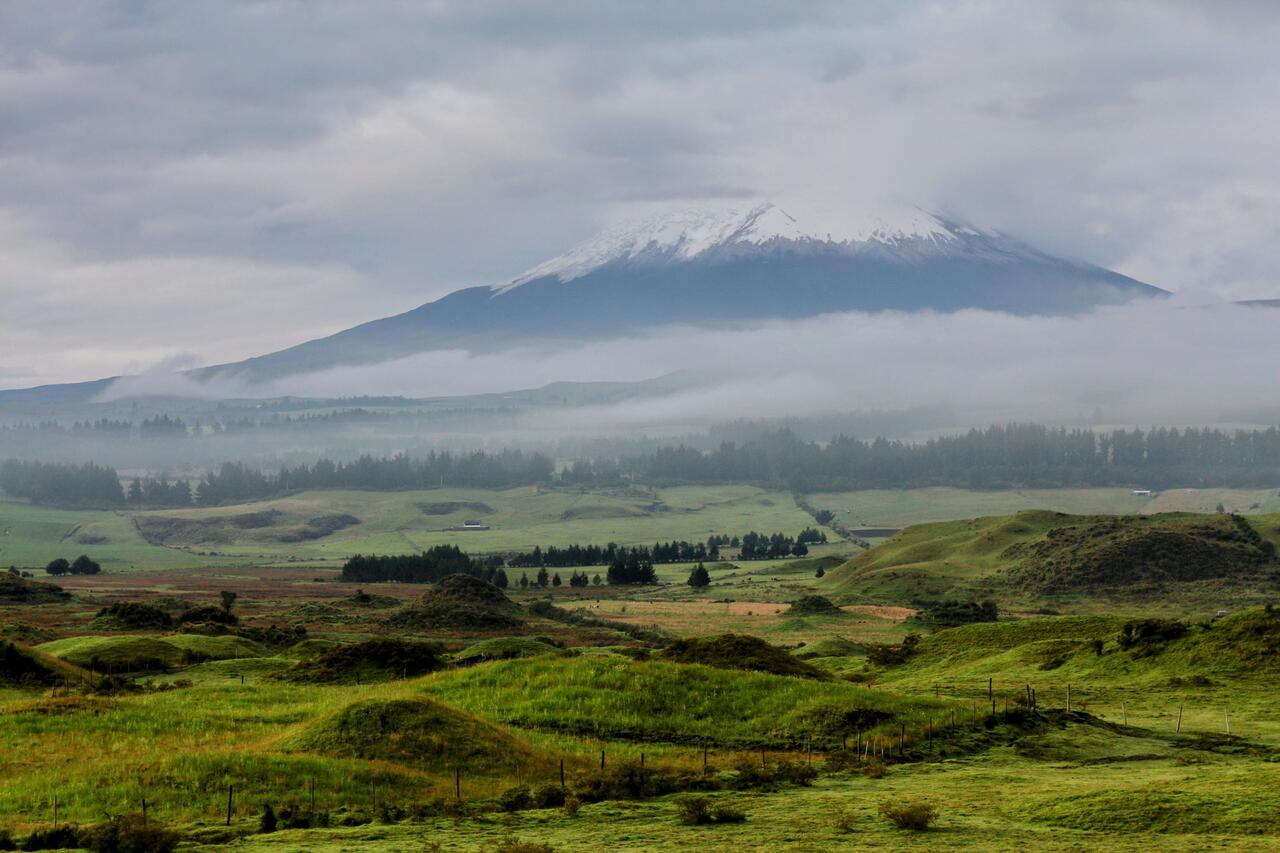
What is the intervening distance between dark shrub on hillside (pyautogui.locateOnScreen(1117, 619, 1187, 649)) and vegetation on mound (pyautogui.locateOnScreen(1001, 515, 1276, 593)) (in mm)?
64101

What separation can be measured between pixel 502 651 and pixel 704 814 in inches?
1726

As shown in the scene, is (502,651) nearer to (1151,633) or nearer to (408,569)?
(1151,633)

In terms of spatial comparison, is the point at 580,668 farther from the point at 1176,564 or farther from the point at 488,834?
the point at 1176,564

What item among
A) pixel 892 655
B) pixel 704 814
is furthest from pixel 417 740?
pixel 892 655

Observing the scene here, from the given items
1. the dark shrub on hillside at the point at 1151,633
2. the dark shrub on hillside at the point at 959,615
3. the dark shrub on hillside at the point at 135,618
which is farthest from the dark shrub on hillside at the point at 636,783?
the dark shrub on hillside at the point at 959,615

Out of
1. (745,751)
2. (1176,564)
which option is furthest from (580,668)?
(1176,564)

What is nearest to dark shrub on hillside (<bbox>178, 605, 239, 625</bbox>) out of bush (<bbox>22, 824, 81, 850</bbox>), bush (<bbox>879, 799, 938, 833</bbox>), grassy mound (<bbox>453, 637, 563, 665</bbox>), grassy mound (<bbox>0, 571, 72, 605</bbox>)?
grassy mound (<bbox>0, 571, 72, 605</bbox>)

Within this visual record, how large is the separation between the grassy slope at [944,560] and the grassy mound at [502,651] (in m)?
67.9

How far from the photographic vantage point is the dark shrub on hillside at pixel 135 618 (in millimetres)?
94375

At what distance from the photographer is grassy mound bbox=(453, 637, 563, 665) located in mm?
71500

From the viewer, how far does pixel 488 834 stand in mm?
29000

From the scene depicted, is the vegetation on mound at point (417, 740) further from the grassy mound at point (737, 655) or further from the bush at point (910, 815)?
the grassy mound at point (737, 655)

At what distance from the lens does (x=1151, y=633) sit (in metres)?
64.6

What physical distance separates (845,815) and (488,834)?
848 cm
